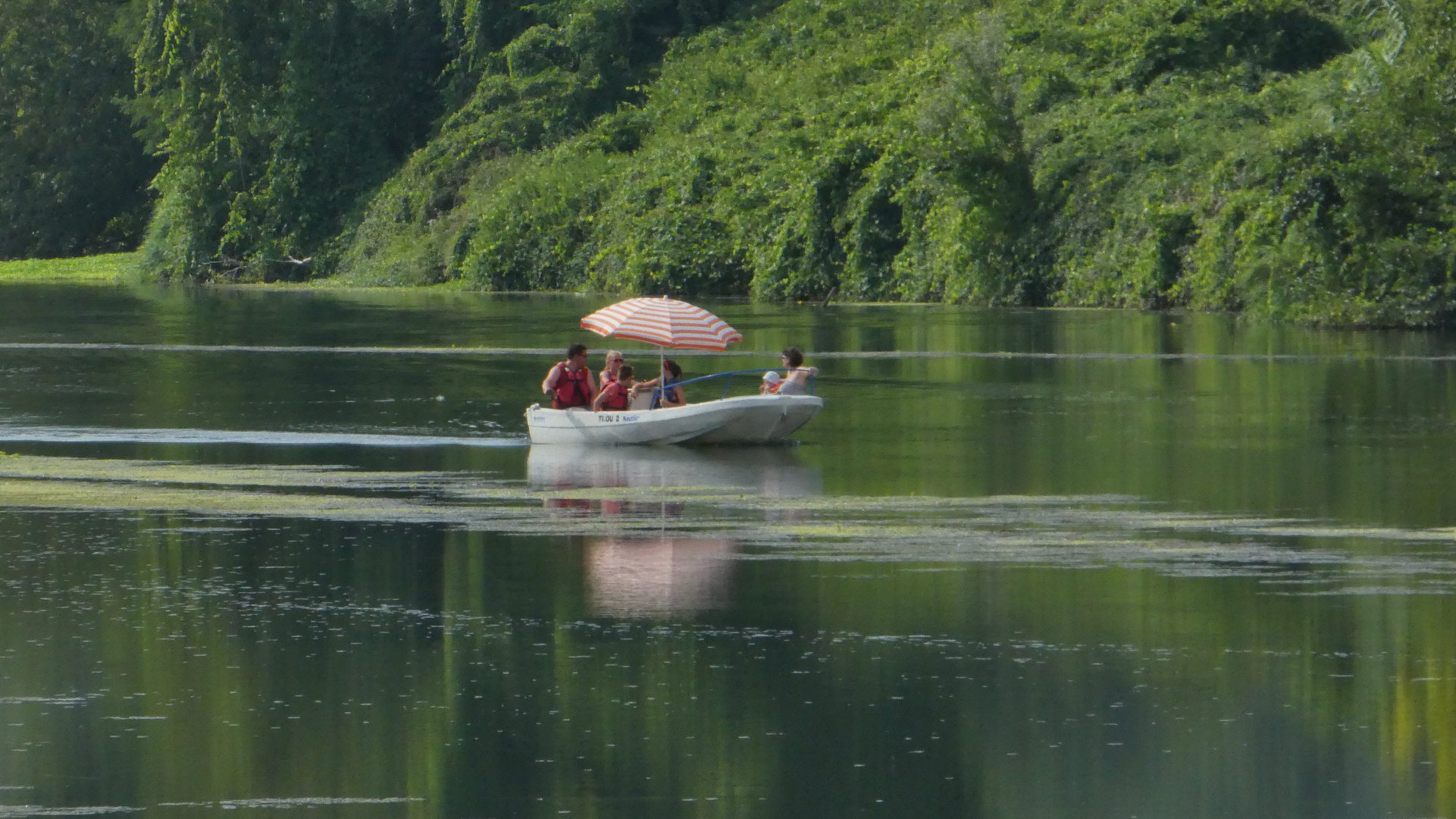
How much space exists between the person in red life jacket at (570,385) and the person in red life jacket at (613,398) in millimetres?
161

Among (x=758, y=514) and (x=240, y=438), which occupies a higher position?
(x=240, y=438)

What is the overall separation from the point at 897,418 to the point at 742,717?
14.1 metres

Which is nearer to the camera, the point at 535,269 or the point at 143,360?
the point at 143,360

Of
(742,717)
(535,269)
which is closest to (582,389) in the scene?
(742,717)

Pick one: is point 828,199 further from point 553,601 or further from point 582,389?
point 553,601

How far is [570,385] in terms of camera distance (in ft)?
69.3

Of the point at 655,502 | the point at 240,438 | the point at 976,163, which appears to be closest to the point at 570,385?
the point at 240,438

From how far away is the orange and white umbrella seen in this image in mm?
20812

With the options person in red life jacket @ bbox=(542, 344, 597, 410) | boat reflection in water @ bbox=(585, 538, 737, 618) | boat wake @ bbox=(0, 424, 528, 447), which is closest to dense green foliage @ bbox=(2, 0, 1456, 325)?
person in red life jacket @ bbox=(542, 344, 597, 410)

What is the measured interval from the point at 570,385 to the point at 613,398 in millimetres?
429

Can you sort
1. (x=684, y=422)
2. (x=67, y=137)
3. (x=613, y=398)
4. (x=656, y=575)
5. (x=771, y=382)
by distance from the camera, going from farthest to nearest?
(x=67, y=137)
(x=771, y=382)
(x=613, y=398)
(x=684, y=422)
(x=656, y=575)

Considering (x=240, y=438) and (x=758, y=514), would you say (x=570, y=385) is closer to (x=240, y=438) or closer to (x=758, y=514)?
(x=240, y=438)

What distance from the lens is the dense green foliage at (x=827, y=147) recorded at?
3981cm

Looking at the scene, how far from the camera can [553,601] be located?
1186cm
